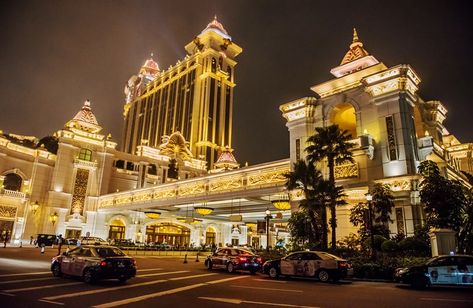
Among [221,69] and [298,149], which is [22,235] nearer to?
[298,149]

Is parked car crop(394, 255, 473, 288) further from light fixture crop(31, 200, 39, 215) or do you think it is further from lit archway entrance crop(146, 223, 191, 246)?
light fixture crop(31, 200, 39, 215)

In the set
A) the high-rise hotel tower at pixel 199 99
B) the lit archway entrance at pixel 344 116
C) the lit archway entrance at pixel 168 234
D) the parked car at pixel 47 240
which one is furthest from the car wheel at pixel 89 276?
the high-rise hotel tower at pixel 199 99

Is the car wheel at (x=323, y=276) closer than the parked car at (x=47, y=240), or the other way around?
the car wheel at (x=323, y=276)

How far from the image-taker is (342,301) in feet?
29.4

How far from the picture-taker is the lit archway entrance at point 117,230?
154 feet

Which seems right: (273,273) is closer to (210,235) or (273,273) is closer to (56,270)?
(56,270)

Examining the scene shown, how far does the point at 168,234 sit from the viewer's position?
2025 inches

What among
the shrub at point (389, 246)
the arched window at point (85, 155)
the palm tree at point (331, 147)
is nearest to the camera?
the shrub at point (389, 246)

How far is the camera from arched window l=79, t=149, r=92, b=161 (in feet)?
153

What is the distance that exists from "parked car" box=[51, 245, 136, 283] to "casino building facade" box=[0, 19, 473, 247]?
13.2m

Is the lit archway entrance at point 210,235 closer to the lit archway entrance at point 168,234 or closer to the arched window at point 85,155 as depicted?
the lit archway entrance at point 168,234

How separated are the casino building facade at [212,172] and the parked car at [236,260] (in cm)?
594

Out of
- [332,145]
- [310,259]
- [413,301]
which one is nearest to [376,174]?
[332,145]

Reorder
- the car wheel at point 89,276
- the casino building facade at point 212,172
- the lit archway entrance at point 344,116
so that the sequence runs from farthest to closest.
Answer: the lit archway entrance at point 344,116 → the casino building facade at point 212,172 → the car wheel at point 89,276
